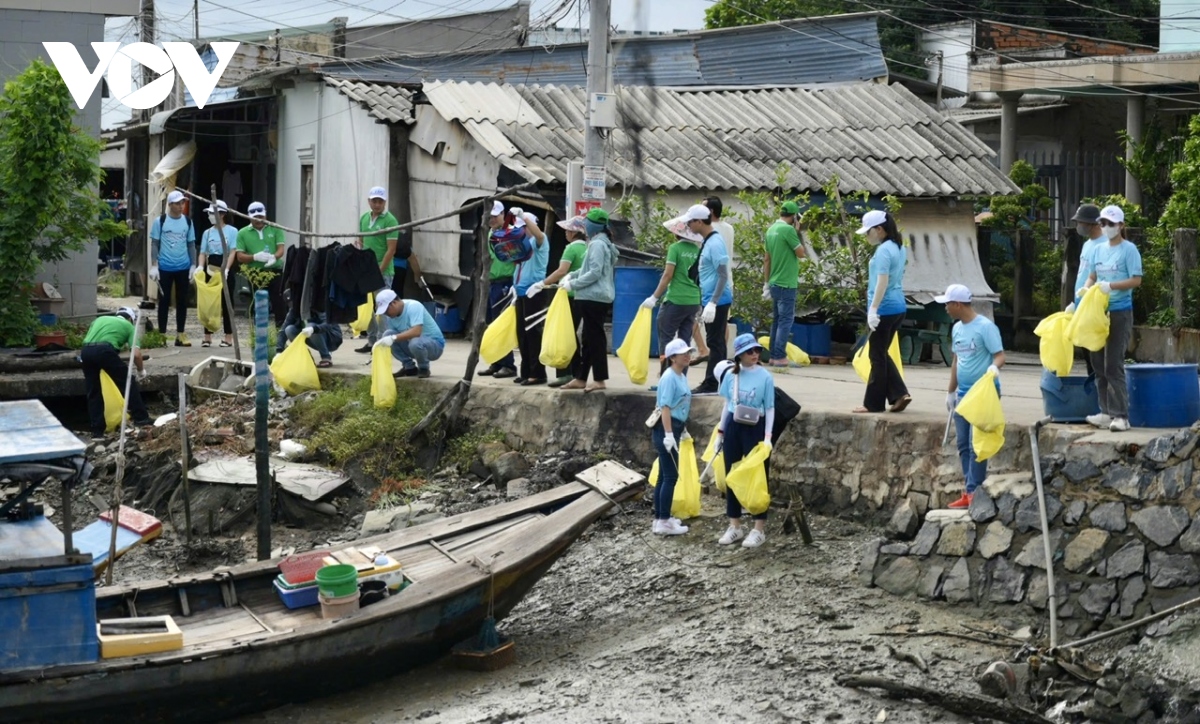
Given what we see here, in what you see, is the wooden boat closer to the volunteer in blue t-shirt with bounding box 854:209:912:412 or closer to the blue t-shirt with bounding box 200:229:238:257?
the volunteer in blue t-shirt with bounding box 854:209:912:412

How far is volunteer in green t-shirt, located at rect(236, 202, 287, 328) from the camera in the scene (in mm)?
16703

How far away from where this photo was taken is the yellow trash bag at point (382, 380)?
14289 millimetres

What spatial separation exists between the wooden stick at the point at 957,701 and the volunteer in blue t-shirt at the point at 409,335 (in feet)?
23.8

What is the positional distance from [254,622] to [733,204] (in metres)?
9.57

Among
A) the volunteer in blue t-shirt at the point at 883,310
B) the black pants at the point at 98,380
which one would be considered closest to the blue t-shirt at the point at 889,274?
the volunteer in blue t-shirt at the point at 883,310

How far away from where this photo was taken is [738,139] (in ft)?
61.7

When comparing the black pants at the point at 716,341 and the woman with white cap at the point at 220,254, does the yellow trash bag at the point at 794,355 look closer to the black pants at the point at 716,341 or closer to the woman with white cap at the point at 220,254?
the black pants at the point at 716,341

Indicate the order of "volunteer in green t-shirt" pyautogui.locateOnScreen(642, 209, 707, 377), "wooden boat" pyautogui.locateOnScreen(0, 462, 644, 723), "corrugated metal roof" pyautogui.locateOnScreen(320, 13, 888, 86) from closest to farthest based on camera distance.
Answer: "wooden boat" pyautogui.locateOnScreen(0, 462, 644, 723), "volunteer in green t-shirt" pyautogui.locateOnScreen(642, 209, 707, 377), "corrugated metal roof" pyautogui.locateOnScreen(320, 13, 888, 86)

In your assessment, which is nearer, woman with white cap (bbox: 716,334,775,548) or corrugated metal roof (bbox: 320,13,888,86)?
woman with white cap (bbox: 716,334,775,548)

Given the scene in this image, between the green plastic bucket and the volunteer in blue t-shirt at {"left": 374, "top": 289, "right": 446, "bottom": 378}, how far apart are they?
197 inches

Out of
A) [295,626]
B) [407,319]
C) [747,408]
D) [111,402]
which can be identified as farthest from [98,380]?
[747,408]

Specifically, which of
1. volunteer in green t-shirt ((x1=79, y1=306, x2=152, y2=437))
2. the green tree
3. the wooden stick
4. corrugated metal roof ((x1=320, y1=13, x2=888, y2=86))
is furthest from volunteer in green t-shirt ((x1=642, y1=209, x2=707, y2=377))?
corrugated metal roof ((x1=320, y1=13, x2=888, y2=86))

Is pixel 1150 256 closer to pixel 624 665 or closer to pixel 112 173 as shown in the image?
pixel 624 665

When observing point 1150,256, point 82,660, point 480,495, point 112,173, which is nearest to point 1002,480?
point 480,495
